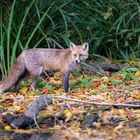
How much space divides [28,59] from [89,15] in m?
2.96

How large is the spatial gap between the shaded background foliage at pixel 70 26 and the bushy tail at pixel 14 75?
496 millimetres

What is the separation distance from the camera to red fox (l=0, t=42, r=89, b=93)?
1062 cm

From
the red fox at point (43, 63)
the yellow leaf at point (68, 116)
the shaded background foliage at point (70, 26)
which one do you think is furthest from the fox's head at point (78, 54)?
the yellow leaf at point (68, 116)

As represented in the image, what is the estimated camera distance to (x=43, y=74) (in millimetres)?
11992

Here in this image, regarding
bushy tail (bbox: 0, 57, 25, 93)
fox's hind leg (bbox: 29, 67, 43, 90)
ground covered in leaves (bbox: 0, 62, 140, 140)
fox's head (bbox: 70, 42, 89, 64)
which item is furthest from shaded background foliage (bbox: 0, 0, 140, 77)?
fox's head (bbox: 70, 42, 89, 64)

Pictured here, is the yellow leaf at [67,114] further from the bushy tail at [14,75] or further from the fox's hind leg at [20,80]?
the fox's hind leg at [20,80]

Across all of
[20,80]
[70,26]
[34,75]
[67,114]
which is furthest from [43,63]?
[67,114]

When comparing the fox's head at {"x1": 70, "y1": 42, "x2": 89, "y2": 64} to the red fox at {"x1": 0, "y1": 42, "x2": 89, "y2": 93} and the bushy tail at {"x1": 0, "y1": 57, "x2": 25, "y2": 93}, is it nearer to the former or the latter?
the red fox at {"x1": 0, "y1": 42, "x2": 89, "y2": 93}

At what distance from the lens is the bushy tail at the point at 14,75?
10.6m

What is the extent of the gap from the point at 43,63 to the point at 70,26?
7.34ft

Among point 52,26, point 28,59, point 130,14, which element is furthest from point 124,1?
point 28,59

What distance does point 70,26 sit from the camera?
1284cm

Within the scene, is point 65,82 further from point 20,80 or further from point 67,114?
point 67,114

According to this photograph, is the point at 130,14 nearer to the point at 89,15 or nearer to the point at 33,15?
the point at 89,15
